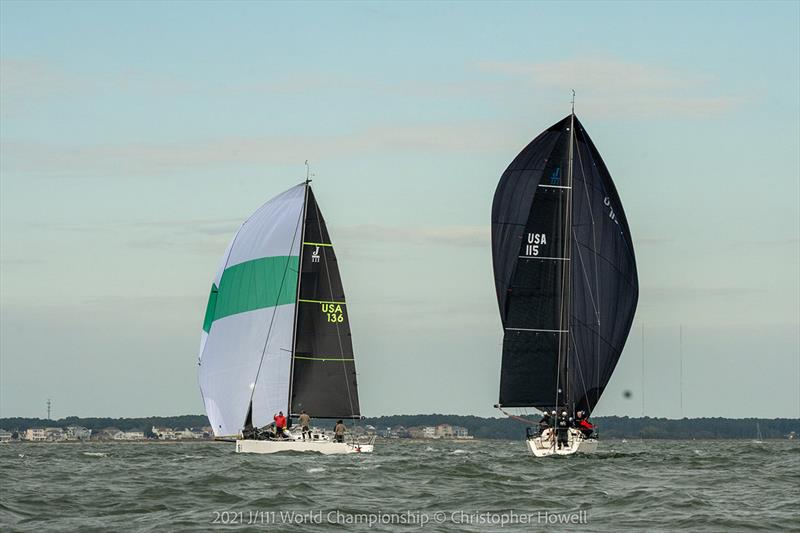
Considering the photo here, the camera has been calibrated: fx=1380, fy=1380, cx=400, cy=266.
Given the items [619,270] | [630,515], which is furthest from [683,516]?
[619,270]

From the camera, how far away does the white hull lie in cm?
4197

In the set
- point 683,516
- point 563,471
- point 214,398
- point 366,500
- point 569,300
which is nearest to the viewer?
point 683,516

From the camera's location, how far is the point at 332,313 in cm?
4684

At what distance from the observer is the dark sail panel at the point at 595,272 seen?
43594 millimetres

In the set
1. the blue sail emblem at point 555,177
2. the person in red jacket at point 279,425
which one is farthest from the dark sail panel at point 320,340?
the blue sail emblem at point 555,177

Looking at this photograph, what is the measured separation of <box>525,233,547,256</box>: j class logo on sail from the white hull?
5.54 meters

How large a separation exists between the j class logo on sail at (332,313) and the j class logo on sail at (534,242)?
7.40 m

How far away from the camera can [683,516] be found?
77.7ft

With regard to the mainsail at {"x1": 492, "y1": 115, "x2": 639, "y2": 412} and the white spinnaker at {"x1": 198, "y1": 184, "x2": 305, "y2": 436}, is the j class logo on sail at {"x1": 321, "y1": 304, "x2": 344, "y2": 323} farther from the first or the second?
the mainsail at {"x1": 492, "y1": 115, "x2": 639, "y2": 412}

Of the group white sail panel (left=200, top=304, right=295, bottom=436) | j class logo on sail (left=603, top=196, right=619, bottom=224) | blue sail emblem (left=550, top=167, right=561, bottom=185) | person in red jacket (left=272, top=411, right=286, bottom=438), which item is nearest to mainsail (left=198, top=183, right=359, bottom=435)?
white sail panel (left=200, top=304, right=295, bottom=436)

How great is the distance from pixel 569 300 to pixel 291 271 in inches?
377

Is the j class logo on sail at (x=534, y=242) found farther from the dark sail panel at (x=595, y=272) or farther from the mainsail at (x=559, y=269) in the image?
the dark sail panel at (x=595, y=272)

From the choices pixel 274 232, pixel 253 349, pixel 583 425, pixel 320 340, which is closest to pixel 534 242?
pixel 583 425

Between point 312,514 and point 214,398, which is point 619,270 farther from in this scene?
point 312,514
